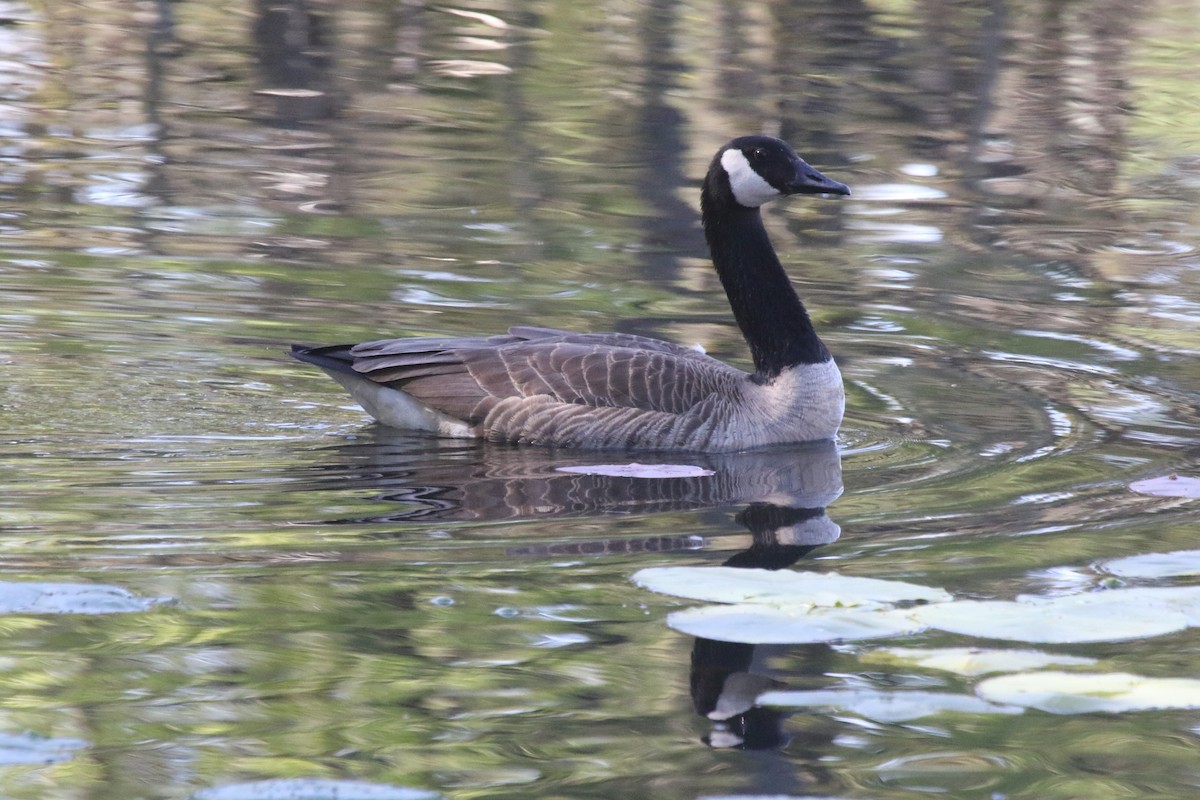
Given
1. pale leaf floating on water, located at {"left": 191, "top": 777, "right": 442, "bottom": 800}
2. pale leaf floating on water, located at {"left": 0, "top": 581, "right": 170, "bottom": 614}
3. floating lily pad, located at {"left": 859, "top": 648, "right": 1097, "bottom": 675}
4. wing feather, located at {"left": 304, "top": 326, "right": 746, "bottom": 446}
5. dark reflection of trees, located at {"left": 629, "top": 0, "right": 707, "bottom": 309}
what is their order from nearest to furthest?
pale leaf floating on water, located at {"left": 191, "top": 777, "right": 442, "bottom": 800} → floating lily pad, located at {"left": 859, "top": 648, "right": 1097, "bottom": 675} → pale leaf floating on water, located at {"left": 0, "top": 581, "right": 170, "bottom": 614} → wing feather, located at {"left": 304, "top": 326, "right": 746, "bottom": 446} → dark reflection of trees, located at {"left": 629, "top": 0, "right": 707, "bottom": 309}

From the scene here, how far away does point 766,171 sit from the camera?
10.3 meters

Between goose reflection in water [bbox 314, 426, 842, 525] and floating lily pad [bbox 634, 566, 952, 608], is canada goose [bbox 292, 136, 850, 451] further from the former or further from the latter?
floating lily pad [bbox 634, 566, 952, 608]

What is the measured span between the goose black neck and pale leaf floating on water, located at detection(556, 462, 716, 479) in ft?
3.84

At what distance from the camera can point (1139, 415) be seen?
10555 mm

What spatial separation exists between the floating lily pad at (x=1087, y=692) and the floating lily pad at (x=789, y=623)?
1.75ft

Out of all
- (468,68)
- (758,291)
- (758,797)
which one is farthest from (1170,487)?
(468,68)

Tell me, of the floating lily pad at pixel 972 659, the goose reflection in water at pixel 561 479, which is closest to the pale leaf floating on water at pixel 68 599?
the goose reflection in water at pixel 561 479

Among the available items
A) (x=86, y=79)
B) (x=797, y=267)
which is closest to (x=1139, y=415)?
(x=797, y=267)

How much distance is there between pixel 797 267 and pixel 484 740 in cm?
977

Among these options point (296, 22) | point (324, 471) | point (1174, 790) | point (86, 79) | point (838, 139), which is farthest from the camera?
point (296, 22)

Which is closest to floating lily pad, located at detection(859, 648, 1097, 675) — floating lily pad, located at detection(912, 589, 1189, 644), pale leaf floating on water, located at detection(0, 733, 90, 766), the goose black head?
A: floating lily pad, located at detection(912, 589, 1189, 644)

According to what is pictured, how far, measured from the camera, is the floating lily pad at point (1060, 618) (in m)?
6.28

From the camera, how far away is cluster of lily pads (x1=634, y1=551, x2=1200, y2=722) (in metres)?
5.77

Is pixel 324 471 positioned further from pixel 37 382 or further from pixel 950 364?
pixel 950 364
